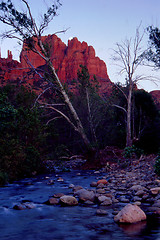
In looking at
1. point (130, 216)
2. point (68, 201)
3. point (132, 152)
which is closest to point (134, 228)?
point (130, 216)

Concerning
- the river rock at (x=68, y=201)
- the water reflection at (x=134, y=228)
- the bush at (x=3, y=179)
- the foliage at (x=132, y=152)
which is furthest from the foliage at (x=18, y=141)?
the water reflection at (x=134, y=228)

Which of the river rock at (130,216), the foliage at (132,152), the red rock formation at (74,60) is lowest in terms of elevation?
the river rock at (130,216)

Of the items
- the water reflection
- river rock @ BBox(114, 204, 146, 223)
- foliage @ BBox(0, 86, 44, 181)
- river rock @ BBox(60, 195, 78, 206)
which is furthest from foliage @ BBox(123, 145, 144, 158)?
the water reflection

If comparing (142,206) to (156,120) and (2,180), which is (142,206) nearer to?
(2,180)

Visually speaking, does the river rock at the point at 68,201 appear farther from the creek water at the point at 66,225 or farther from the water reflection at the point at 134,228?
the water reflection at the point at 134,228

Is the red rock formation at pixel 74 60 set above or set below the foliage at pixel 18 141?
above

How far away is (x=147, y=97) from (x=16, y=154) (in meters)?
10.4

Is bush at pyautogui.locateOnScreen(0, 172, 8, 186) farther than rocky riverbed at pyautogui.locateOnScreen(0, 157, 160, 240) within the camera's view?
Yes

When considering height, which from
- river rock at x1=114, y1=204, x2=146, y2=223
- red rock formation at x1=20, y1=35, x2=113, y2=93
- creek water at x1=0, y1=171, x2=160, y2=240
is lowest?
creek water at x1=0, y1=171, x2=160, y2=240

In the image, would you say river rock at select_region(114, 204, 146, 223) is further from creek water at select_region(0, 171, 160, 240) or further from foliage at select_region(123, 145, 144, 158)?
foliage at select_region(123, 145, 144, 158)

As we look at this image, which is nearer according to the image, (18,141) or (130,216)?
(130,216)

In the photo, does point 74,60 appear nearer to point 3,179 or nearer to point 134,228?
point 3,179

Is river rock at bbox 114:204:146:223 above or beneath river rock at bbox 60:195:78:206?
above

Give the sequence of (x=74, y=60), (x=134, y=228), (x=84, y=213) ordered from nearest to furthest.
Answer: (x=134, y=228) < (x=84, y=213) < (x=74, y=60)
